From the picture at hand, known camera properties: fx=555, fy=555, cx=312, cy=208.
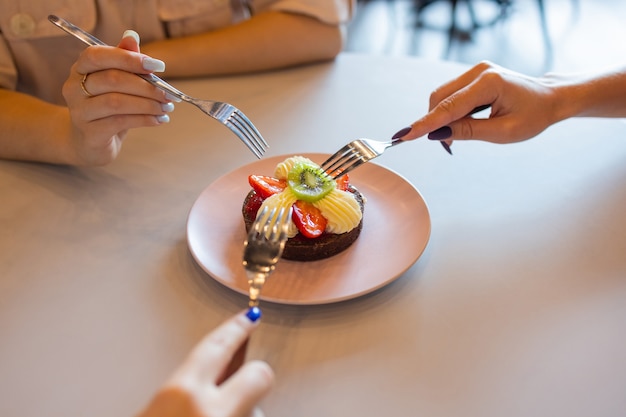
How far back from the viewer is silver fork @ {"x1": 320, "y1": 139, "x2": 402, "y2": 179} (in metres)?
1.16

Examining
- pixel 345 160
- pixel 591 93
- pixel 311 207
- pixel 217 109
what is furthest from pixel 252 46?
pixel 591 93

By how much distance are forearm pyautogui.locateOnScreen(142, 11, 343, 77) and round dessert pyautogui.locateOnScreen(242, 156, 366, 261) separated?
0.70 metres

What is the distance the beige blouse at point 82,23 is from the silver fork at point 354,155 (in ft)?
2.39

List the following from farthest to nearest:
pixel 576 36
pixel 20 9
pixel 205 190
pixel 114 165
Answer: pixel 576 36 → pixel 20 9 → pixel 114 165 → pixel 205 190

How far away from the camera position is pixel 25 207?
1.25 metres

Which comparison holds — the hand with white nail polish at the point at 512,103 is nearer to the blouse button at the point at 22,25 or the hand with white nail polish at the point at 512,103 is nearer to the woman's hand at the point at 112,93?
the woman's hand at the point at 112,93

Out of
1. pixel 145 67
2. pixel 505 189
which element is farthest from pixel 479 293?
pixel 145 67

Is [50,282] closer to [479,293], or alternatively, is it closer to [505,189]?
[479,293]

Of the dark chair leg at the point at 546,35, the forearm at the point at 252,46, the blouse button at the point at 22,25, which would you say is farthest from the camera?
the dark chair leg at the point at 546,35

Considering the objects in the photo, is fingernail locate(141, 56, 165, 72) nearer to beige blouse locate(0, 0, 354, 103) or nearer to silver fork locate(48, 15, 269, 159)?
silver fork locate(48, 15, 269, 159)

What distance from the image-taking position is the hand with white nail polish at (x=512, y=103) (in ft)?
3.72

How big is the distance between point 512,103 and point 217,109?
63cm

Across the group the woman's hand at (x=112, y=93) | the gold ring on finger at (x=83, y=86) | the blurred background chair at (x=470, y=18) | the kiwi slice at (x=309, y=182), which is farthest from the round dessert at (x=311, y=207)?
the blurred background chair at (x=470, y=18)

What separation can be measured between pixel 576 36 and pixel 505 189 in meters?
3.68
